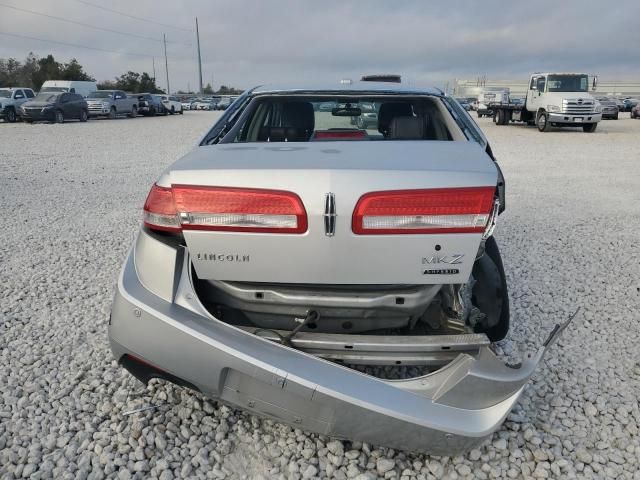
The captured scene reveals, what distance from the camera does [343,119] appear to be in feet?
13.2

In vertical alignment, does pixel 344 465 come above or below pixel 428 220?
below

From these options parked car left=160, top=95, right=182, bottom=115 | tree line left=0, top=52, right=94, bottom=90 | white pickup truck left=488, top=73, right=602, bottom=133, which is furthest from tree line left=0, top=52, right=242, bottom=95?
white pickup truck left=488, top=73, right=602, bottom=133

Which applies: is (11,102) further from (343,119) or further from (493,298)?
(493,298)

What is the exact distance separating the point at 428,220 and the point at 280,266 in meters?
0.58

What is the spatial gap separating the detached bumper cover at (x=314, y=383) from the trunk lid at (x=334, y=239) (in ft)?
0.77

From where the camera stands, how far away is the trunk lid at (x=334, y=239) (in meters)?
1.92

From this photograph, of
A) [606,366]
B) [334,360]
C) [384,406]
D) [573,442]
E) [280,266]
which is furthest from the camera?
[606,366]

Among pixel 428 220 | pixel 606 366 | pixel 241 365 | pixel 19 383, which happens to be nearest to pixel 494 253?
pixel 606 366

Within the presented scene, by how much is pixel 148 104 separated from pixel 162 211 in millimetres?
34712

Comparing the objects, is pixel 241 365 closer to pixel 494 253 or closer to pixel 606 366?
pixel 494 253

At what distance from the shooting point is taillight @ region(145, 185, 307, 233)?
1.92 metres

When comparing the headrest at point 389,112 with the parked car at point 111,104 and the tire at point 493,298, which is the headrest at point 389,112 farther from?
the parked car at point 111,104

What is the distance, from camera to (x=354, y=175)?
1.92 meters

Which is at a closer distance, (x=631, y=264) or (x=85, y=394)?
(x=85, y=394)
